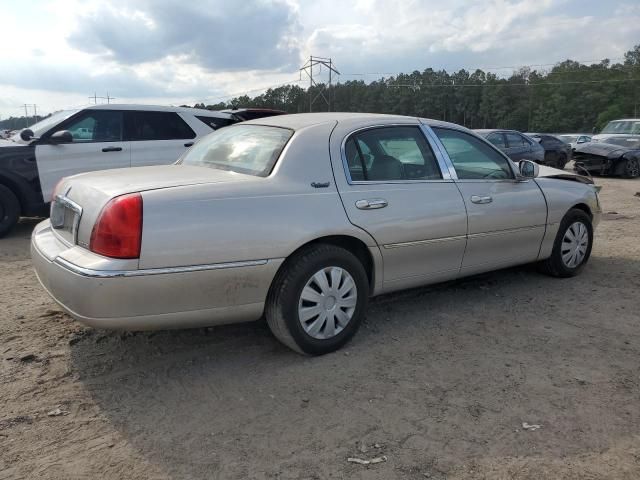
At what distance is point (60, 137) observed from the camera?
23.4 feet

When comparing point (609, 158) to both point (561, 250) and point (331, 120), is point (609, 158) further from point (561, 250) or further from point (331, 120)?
point (331, 120)

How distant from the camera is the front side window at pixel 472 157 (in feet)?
14.5

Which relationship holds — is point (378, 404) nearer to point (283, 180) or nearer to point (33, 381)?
point (283, 180)

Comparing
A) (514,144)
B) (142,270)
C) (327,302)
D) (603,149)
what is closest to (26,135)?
(142,270)

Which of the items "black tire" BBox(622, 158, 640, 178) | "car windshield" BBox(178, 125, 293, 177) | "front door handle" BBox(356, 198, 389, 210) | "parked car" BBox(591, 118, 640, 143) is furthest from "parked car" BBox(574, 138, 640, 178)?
"car windshield" BBox(178, 125, 293, 177)

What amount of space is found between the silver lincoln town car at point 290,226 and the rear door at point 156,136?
369cm

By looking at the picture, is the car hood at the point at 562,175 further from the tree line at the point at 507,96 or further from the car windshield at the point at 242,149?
the tree line at the point at 507,96

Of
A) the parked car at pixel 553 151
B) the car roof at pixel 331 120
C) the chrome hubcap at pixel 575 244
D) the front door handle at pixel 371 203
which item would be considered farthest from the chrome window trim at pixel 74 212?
the parked car at pixel 553 151

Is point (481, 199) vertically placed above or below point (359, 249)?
above

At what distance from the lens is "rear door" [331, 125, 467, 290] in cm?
373

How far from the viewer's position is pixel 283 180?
3424mm

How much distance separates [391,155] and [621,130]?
1716 cm

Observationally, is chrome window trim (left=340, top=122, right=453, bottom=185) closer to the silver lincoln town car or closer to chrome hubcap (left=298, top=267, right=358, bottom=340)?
the silver lincoln town car

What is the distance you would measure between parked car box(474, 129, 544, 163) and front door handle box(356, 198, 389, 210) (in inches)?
395
